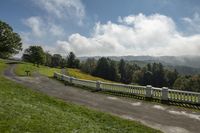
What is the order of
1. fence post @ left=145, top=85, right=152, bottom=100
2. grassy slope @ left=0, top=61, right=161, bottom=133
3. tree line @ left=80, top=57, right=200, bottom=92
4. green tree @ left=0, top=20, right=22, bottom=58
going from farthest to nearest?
tree line @ left=80, top=57, right=200, bottom=92 < green tree @ left=0, top=20, right=22, bottom=58 < fence post @ left=145, top=85, right=152, bottom=100 < grassy slope @ left=0, top=61, right=161, bottom=133

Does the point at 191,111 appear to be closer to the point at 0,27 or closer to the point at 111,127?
the point at 111,127

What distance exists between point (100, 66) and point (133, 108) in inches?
4095

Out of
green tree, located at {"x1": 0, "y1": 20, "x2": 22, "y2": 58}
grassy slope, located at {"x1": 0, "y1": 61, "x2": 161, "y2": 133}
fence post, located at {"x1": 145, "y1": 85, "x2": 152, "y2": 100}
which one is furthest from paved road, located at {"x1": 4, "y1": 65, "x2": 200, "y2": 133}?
green tree, located at {"x1": 0, "y1": 20, "x2": 22, "y2": 58}

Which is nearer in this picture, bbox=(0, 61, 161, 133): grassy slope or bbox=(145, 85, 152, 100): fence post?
bbox=(0, 61, 161, 133): grassy slope

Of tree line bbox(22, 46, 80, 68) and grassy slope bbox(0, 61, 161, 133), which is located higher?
tree line bbox(22, 46, 80, 68)

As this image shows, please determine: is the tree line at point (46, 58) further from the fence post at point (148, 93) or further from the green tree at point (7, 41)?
the fence post at point (148, 93)

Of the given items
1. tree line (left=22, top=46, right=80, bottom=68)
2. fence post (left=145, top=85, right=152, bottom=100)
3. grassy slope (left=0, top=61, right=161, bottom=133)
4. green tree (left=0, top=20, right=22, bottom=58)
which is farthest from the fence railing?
tree line (left=22, top=46, right=80, bottom=68)

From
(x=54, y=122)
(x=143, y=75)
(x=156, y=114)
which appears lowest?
(x=143, y=75)

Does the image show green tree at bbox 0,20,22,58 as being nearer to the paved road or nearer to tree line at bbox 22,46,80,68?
tree line at bbox 22,46,80,68

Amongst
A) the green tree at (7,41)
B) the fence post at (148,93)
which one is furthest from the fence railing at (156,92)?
the green tree at (7,41)

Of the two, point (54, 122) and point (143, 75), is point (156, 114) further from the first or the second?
point (143, 75)

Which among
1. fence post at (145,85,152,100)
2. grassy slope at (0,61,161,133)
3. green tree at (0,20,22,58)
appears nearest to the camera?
grassy slope at (0,61,161,133)

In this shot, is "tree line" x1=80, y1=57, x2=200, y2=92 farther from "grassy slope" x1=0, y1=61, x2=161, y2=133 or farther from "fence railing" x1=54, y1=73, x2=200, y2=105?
"grassy slope" x1=0, y1=61, x2=161, y2=133

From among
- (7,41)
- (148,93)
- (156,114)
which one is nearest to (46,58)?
(7,41)
